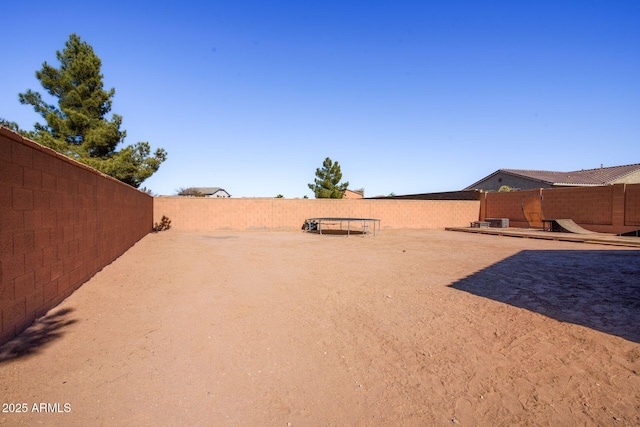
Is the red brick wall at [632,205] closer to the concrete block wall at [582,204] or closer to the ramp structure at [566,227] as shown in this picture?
the concrete block wall at [582,204]

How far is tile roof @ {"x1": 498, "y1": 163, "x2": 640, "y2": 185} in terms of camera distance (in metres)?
26.3

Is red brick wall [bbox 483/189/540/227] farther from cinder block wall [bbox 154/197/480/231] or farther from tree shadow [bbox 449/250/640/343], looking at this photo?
tree shadow [bbox 449/250/640/343]

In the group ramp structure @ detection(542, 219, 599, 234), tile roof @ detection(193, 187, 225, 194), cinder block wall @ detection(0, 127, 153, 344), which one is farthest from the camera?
tile roof @ detection(193, 187, 225, 194)

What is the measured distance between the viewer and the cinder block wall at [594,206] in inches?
536

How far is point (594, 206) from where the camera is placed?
14992mm

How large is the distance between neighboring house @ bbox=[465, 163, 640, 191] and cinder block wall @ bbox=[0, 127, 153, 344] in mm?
30385

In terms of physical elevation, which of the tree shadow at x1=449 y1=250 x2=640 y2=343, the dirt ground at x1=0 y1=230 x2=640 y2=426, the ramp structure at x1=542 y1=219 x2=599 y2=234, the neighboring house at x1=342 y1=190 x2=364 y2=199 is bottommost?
the dirt ground at x1=0 y1=230 x2=640 y2=426

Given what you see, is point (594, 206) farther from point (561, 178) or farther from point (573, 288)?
point (561, 178)

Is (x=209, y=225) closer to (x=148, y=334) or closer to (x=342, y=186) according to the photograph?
(x=148, y=334)

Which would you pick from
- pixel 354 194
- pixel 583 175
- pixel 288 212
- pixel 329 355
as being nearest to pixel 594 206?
pixel 288 212

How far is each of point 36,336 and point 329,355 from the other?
2.71 meters

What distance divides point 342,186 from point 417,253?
27.8 m

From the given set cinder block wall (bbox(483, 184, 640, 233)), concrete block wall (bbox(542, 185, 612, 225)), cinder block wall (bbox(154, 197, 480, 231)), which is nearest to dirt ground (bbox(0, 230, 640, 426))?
cinder block wall (bbox(483, 184, 640, 233))

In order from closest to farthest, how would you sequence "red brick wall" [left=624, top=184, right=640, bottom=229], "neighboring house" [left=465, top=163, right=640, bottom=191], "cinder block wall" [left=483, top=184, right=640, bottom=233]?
"red brick wall" [left=624, top=184, right=640, bottom=229] → "cinder block wall" [left=483, top=184, right=640, bottom=233] → "neighboring house" [left=465, top=163, right=640, bottom=191]
